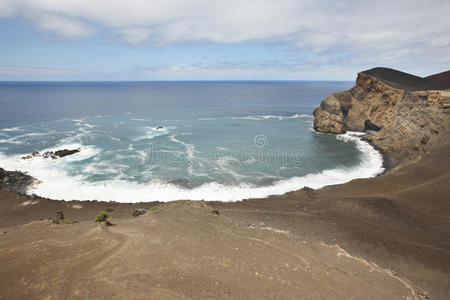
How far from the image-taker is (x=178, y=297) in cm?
1173

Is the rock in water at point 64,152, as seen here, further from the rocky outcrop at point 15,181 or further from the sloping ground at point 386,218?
the sloping ground at point 386,218

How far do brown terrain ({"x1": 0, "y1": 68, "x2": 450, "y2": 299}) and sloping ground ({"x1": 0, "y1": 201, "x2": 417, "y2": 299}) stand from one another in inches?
2.3

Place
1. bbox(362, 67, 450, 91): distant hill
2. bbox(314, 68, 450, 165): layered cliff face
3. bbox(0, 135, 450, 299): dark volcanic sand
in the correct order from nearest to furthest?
bbox(0, 135, 450, 299): dark volcanic sand → bbox(314, 68, 450, 165): layered cliff face → bbox(362, 67, 450, 91): distant hill

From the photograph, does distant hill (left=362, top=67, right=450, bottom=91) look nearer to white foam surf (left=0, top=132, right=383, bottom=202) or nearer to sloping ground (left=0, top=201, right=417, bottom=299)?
white foam surf (left=0, top=132, right=383, bottom=202)

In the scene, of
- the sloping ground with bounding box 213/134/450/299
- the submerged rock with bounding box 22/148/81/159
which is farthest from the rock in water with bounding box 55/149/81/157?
the sloping ground with bounding box 213/134/450/299

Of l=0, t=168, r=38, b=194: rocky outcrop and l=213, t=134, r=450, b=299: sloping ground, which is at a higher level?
l=213, t=134, r=450, b=299: sloping ground

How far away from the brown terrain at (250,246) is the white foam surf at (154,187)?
3.01 m

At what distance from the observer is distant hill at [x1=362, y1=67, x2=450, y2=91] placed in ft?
203

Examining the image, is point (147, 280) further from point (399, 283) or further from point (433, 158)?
point (433, 158)

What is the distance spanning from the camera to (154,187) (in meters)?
38.0

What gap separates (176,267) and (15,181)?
126 ft

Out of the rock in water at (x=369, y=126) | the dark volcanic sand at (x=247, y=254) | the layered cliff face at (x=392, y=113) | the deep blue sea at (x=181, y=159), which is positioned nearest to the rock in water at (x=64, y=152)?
the deep blue sea at (x=181, y=159)

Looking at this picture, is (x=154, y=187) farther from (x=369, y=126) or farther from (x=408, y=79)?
(x=408, y=79)

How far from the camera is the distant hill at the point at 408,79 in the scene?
61859 mm
